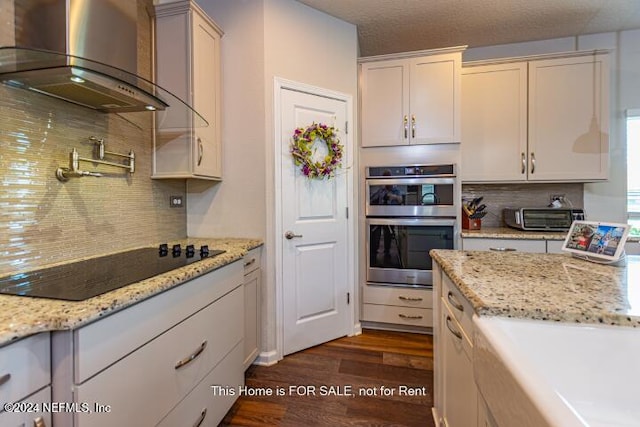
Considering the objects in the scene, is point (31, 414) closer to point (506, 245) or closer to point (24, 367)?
point (24, 367)

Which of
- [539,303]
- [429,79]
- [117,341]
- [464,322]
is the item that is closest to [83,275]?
[117,341]

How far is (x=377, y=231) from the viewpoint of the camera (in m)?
2.75

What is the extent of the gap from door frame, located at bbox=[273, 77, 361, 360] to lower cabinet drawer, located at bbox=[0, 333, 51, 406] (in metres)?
1.52

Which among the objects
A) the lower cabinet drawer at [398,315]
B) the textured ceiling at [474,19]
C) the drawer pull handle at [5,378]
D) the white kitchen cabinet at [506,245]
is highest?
the textured ceiling at [474,19]

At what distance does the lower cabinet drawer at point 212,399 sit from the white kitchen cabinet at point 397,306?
135cm

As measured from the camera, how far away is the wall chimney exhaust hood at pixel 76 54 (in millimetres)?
1089

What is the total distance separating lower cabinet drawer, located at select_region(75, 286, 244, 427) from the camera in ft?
2.94

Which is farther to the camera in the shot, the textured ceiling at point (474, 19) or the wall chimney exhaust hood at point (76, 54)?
the textured ceiling at point (474, 19)

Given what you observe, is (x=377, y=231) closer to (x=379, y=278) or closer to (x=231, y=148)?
(x=379, y=278)

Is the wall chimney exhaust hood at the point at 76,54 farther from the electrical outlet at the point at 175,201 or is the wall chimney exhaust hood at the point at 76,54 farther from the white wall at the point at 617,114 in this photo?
the white wall at the point at 617,114

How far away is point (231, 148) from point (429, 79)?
1793mm

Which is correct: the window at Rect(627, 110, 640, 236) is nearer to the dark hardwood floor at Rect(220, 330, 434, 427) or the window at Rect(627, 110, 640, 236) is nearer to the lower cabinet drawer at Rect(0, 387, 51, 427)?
the dark hardwood floor at Rect(220, 330, 434, 427)

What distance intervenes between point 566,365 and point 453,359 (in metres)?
0.60

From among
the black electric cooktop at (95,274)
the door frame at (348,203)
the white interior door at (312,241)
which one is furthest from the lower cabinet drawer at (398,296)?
the black electric cooktop at (95,274)
